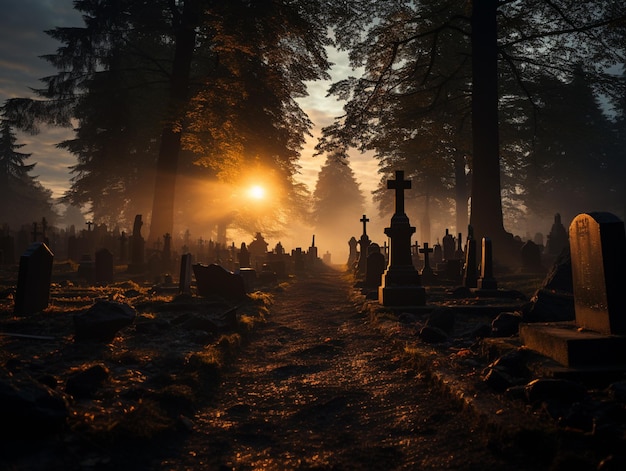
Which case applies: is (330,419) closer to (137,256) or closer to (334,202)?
(137,256)

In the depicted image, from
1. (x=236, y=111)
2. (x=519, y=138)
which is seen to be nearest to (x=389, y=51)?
(x=236, y=111)

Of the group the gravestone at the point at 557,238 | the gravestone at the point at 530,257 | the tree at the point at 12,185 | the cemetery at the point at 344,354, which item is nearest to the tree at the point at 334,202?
the tree at the point at 12,185

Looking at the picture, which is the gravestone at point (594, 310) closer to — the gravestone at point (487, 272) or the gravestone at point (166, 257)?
the gravestone at point (487, 272)

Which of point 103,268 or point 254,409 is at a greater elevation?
point 103,268

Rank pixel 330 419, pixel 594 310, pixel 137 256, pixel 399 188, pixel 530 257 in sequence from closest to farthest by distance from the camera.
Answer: pixel 330 419, pixel 594 310, pixel 399 188, pixel 530 257, pixel 137 256

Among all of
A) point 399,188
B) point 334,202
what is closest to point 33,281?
point 399,188

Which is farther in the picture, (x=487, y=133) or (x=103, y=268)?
(x=487, y=133)

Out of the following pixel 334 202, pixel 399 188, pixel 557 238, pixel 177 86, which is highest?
pixel 334 202

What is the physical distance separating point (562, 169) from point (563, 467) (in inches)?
1830

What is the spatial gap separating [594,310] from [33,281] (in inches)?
314

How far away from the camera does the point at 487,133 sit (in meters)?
14.5

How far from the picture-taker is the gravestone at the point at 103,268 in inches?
528

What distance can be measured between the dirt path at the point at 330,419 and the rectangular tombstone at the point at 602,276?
179cm

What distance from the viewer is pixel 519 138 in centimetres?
2416
